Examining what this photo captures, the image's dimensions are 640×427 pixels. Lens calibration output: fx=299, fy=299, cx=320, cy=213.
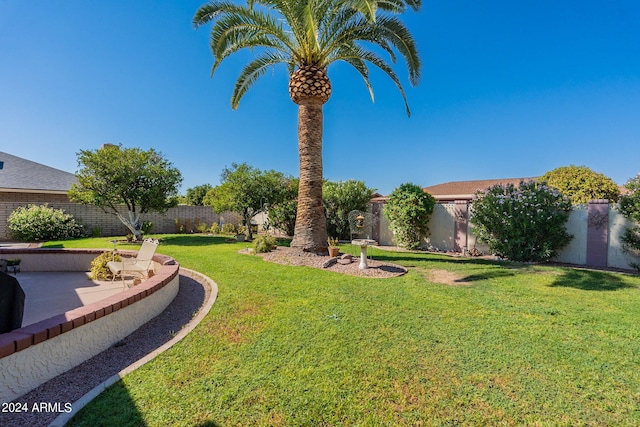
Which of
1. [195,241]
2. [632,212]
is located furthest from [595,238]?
[195,241]

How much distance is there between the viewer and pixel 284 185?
60.0ft

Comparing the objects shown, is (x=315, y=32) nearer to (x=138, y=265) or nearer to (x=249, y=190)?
(x=138, y=265)

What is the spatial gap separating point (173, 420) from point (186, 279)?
6.29 metres

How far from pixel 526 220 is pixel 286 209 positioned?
1300 centimetres

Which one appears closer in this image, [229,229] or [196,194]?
[229,229]

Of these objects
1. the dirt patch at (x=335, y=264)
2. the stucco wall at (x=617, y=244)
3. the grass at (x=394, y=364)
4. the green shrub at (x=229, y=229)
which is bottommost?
the grass at (x=394, y=364)

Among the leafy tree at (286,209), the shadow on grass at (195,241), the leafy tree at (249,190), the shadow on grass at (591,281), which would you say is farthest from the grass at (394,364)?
the leafy tree at (286,209)

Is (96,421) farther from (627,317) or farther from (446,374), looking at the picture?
(627,317)

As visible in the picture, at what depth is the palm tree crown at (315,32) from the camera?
402 inches

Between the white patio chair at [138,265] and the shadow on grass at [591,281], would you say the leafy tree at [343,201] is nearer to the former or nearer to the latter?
the shadow on grass at [591,281]

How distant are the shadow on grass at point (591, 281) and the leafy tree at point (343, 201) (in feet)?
33.8

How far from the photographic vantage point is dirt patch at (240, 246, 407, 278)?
8.80 metres

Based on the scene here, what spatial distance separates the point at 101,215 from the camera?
20375 mm

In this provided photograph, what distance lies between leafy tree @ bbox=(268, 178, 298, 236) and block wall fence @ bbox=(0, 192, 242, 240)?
554 centimetres
